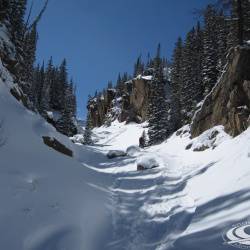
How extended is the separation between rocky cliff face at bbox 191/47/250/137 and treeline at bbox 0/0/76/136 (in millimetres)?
14721

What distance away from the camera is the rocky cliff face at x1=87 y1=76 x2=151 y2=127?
311ft

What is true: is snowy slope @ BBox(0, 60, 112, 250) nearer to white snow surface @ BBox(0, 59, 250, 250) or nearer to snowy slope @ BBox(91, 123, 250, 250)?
white snow surface @ BBox(0, 59, 250, 250)

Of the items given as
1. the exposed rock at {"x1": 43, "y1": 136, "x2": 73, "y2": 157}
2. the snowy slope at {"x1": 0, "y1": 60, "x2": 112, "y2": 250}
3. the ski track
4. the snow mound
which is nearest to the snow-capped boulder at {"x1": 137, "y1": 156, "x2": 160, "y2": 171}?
the ski track

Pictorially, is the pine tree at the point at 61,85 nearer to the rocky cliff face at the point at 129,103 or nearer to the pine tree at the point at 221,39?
the rocky cliff face at the point at 129,103

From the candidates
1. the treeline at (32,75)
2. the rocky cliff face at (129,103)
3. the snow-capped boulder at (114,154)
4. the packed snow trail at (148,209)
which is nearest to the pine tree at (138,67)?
the rocky cliff face at (129,103)

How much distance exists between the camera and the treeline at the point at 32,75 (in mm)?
34334

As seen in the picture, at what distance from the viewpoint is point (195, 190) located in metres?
14.9

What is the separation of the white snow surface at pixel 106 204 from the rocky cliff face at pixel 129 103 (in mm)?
72440

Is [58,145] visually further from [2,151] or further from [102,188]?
[2,151]

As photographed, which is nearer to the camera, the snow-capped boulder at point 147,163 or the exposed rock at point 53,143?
the exposed rock at point 53,143

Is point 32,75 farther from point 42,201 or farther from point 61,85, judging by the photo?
point 42,201

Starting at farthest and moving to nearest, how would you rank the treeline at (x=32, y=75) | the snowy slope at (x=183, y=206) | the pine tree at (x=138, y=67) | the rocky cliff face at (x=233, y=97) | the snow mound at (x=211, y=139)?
1. the pine tree at (x=138, y=67)
2. the treeline at (x=32, y=75)
3. the snow mound at (x=211, y=139)
4. the rocky cliff face at (x=233, y=97)
5. the snowy slope at (x=183, y=206)

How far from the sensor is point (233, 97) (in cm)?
2527

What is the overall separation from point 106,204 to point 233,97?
15.2 m
